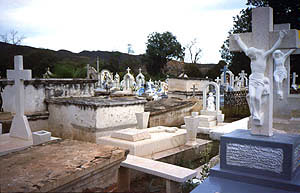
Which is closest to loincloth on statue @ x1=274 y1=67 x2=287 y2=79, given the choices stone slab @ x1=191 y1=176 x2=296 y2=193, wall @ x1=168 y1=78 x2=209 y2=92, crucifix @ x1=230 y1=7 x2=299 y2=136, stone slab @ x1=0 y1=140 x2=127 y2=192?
crucifix @ x1=230 y1=7 x2=299 y2=136

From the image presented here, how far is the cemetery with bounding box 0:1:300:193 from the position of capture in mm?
2223

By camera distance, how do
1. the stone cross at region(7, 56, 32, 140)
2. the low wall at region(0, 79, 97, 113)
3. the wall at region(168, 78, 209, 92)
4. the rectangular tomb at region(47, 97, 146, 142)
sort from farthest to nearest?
1. the wall at region(168, 78, 209, 92)
2. the low wall at region(0, 79, 97, 113)
3. the rectangular tomb at region(47, 97, 146, 142)
4. the stone cross at region(7, 56, 32, 140)

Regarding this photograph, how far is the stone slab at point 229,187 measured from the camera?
124 inches

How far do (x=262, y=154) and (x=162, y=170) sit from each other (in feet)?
4.78

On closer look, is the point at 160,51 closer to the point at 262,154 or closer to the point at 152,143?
the point at 152,143

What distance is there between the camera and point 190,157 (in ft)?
20.4

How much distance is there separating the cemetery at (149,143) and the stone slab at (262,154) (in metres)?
0.01

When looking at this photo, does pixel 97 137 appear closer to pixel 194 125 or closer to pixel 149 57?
pixel 194 125

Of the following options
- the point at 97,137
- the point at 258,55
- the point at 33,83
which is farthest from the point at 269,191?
the point at 33,83

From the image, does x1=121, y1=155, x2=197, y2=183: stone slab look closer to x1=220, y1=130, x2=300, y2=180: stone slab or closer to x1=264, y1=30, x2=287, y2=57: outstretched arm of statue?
x1=220, y1=130, x2=300, y2=180: stone slab

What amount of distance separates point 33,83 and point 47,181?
6159 mm

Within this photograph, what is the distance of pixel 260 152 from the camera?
336cm

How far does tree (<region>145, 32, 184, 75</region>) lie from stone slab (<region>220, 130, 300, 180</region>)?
39.9 meters

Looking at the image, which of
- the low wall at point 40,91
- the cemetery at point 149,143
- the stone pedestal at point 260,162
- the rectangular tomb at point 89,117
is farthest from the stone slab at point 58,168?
the low wall at point 40,91
